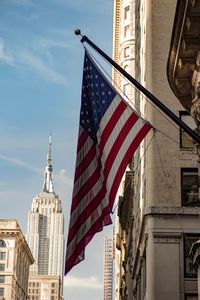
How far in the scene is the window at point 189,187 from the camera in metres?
37.0

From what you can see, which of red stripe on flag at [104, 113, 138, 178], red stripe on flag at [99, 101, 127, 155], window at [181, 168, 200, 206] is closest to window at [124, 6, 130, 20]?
window at [181, 168, 200, 206]

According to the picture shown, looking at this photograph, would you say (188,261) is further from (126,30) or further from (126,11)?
(126,11)

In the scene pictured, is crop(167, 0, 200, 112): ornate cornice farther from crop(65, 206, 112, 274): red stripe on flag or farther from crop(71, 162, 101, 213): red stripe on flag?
crop(65, 206, 112, 274): red stripe on flag

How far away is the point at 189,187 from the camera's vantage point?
3738 cm

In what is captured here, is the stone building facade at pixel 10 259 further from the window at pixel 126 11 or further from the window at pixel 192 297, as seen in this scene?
the window at pixel 192 297

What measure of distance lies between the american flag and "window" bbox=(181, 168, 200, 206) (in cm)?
1814

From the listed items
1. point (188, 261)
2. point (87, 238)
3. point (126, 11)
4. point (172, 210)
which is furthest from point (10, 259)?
point (87, 238)

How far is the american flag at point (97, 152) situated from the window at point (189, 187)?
18140mm

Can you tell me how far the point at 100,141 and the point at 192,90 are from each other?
14.4ft

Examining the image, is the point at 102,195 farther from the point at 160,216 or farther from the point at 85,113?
the point at 160,216

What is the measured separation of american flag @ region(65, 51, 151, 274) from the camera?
18078mm

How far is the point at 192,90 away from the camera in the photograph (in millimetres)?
21688

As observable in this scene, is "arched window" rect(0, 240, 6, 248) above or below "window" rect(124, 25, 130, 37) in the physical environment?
below

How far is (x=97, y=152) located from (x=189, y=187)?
1894 centimetres
